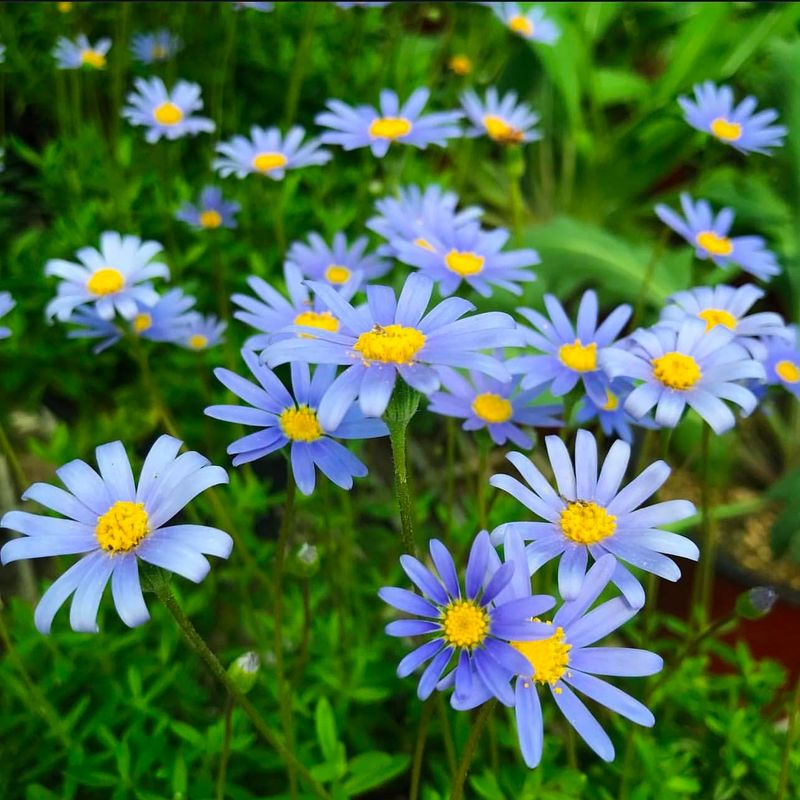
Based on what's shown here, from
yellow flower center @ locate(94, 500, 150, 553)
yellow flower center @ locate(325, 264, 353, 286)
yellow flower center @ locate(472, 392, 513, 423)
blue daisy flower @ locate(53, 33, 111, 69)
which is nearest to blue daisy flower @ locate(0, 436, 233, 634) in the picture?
yellow flower center @ locate(94, 500, 150, 553)

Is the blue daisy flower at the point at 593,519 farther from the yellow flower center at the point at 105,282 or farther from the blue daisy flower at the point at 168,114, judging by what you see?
the blue daisy flower at the point at 168,114

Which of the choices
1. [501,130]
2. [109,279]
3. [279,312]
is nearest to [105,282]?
[109,279]

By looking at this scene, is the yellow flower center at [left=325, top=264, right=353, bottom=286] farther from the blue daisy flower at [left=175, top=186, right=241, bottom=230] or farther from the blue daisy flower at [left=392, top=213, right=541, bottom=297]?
the blue daisy flower at [left=175, top=186, right=241, bottom=230]

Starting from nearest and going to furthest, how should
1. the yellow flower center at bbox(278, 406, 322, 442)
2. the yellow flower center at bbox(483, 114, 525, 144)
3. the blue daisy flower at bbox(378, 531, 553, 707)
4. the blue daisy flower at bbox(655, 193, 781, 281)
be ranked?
the blue daisy flower at bbox(378, 531, 553, 707)
the yellow flower center at bbox(278, 406, 322, 442)
the blue daisy flower at bbox(655, 193, 781, 281)
the yellow flower center at bbox(483, 114, 525, 144)

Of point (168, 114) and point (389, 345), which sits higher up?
point (389, 345)

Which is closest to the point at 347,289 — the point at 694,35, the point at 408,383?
the point at 408,383

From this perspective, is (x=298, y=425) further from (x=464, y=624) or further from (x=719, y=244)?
(x=719, y=244)
